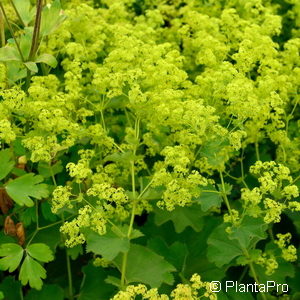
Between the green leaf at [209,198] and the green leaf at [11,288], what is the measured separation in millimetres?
917

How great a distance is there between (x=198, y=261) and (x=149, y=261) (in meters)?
0.43

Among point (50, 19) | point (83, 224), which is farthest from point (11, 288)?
point (50, 19)

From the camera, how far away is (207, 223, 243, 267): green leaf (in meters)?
2.18

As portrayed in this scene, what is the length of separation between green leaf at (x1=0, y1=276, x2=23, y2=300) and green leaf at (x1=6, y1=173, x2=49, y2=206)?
0.49 meters

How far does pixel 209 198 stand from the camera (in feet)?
7.01

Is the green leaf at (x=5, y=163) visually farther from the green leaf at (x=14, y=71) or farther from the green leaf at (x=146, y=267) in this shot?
the green leaf at (x=146, y=267)

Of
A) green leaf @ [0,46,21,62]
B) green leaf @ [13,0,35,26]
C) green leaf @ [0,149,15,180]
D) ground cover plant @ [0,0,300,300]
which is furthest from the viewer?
green leaf @ [13,0,35,26]

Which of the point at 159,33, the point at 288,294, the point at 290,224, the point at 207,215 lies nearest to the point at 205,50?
the point at 159,33

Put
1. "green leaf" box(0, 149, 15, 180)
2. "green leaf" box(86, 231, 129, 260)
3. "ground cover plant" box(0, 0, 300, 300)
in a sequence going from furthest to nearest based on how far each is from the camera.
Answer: "green leaf" box(0, 149, 15, 180) < "ground cover plant" box(0, 0, 300, 300) < "green leaf" box(86, 231, 129, 260)

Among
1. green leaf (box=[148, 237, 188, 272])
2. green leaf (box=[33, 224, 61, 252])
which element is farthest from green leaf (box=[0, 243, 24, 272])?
green leaf (box=[148, 237, 188, 272])

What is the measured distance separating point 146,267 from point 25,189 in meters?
0.58

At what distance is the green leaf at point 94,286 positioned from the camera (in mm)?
2338

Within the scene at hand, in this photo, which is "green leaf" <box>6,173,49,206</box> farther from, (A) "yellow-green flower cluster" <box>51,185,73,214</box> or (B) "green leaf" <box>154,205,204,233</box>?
(B) "green leaf" <box>154,205,204,233</box>

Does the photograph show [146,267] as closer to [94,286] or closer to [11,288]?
[94,286]
